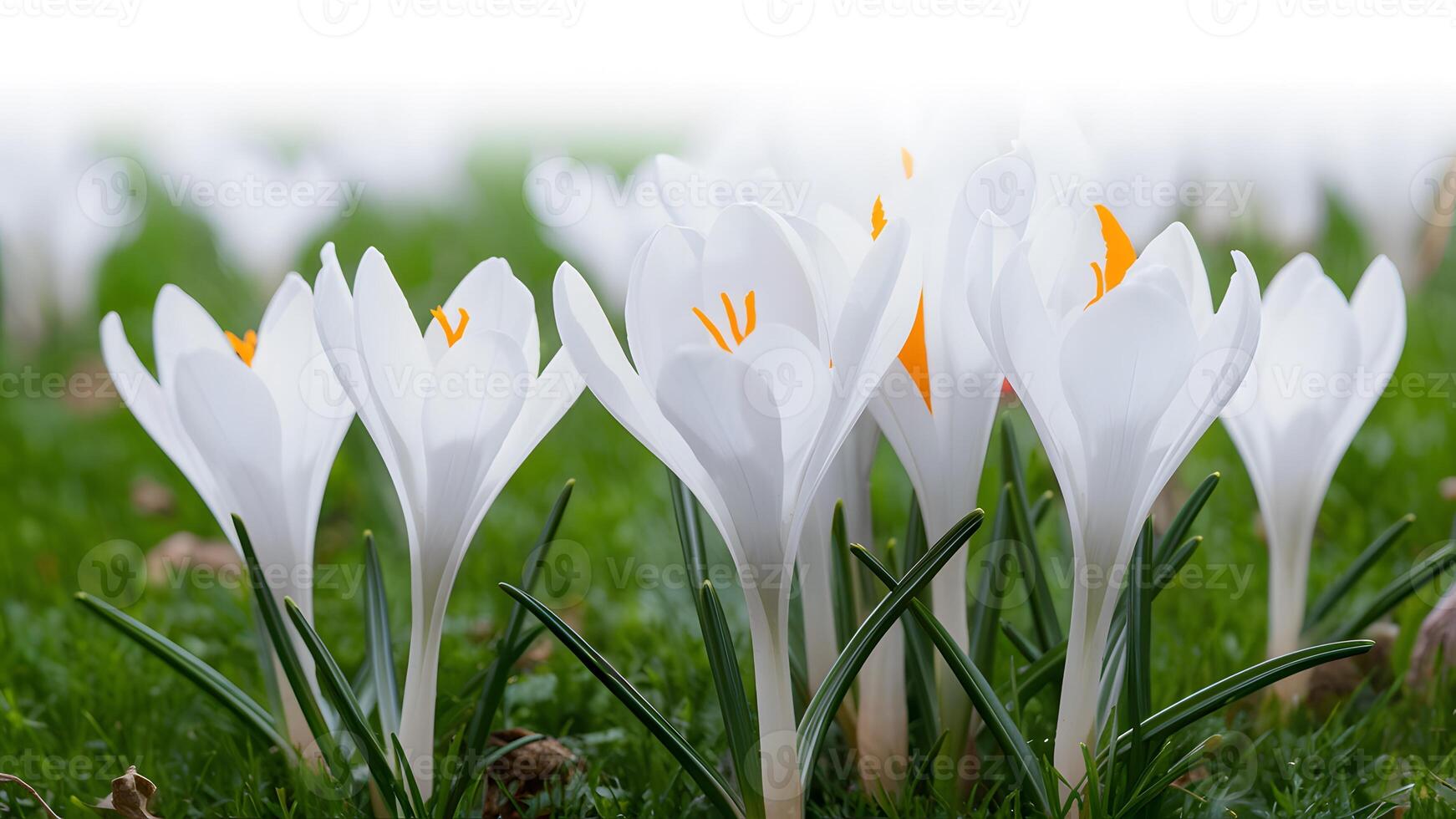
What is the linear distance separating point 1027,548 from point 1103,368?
1.34ft

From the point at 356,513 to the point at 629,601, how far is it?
0.78 meters

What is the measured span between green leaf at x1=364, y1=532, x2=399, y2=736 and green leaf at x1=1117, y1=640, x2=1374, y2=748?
76 centimetres

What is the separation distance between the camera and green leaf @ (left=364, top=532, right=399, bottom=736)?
123 cm

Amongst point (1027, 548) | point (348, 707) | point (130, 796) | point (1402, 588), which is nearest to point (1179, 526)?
point (1027, 548)

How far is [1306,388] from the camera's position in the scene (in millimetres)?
1305

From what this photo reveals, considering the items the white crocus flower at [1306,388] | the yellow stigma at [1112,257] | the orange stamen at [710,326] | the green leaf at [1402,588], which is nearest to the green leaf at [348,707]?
the orange stamen at [710,326]

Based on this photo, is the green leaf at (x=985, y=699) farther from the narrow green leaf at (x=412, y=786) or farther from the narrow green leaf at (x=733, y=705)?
the narrow green leaf at (x=412, y=786)

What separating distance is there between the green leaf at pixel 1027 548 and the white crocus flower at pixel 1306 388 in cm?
25

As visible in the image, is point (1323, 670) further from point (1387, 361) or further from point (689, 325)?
point (689, 325)

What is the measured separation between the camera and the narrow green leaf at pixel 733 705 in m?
1.05

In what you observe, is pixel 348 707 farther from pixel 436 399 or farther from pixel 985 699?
pixel 985 699

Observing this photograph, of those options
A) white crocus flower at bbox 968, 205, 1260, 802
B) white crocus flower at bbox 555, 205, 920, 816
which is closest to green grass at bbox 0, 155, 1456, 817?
white crocus flower at bbox 968, 205, 1260, 802

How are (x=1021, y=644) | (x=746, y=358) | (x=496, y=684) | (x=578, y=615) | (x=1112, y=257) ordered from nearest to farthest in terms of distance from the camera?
(x=746, y=358), (x=1112, y=257), (x=496, y=684), (x=1021, y=644), (x=578, y=615)

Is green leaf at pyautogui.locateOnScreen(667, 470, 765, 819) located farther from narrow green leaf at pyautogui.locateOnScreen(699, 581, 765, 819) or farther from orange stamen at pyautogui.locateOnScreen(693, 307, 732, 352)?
orange stamen at pyautogui.locateOnScreen(693, 307, 732, 352)
